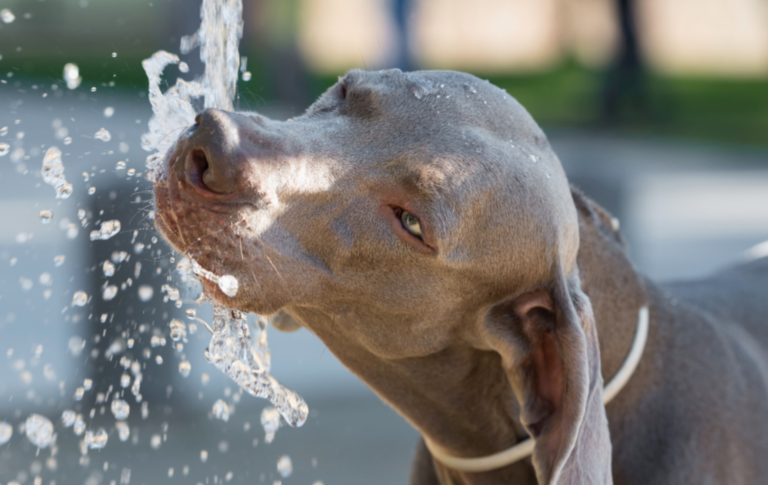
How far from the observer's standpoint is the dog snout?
211 cm

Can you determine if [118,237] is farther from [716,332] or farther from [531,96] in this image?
[531,96]

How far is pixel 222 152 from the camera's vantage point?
6.90ft

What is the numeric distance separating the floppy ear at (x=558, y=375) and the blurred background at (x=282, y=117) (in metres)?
1.01

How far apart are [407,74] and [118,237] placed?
3.05 m

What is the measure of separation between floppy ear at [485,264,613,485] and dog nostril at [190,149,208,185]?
912 mm

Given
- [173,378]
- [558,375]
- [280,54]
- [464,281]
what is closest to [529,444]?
[558,375]

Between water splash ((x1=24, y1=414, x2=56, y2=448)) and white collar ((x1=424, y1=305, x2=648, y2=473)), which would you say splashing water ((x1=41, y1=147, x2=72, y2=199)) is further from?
water splash ((x1=24, y1=414, x2=56, y2=448))

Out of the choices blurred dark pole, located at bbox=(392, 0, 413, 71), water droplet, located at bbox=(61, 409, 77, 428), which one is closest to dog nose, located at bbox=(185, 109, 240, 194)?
water droplet, located at bbox=(61, 409, 77, 428)

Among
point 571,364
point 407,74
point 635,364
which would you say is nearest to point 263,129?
point 407,74

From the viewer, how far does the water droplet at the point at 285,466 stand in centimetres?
455

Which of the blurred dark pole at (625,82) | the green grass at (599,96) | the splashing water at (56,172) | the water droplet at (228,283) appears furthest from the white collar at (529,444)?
the blurred dark pole at (625,82)

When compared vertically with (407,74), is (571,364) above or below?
below

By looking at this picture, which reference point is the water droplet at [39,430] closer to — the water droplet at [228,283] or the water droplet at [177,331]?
the water droplet at [177,331]

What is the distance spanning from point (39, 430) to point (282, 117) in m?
8.78
